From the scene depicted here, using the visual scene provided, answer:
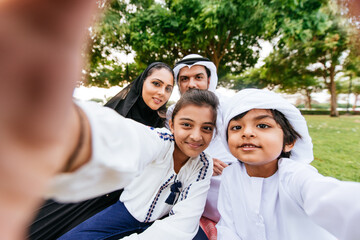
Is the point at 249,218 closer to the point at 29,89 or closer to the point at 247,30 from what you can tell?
the point at 29,89

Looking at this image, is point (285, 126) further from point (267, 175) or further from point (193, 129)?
point (193, 129)

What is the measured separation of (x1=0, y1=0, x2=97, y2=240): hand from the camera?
208mm

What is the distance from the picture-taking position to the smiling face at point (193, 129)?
1279mm

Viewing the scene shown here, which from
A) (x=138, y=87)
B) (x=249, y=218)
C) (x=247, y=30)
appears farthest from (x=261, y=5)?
(x=249, y=218)

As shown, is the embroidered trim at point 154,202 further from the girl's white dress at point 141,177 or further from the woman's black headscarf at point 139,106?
the woman's black headscarf at point 139,106

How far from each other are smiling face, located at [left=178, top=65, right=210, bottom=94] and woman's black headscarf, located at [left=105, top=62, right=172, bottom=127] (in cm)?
33

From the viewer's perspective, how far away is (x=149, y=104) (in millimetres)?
2211

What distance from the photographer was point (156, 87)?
85.7 inches

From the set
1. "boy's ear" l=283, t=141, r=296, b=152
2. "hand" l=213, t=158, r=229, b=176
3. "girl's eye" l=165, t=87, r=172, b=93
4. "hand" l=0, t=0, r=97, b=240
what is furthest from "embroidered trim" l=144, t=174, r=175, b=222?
"girl's eye" l=165, t=87, r=172, b=93

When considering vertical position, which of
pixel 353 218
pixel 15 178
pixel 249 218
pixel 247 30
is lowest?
pixel 249 218

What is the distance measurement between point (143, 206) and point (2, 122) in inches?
49.9

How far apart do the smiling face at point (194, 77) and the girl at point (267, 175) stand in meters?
1.29

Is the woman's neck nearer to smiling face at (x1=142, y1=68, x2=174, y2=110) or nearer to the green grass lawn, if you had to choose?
smiling face at (x1=142, y1=68, x2=174, y2=110)

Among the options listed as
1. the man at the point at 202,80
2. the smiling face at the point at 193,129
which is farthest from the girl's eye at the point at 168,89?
the smiling face at the point at 193,129
